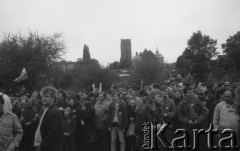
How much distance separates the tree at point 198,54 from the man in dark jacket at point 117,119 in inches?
2297

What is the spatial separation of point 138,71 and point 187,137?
8054 cm

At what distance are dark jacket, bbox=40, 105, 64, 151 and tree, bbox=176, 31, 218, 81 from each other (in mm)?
64195

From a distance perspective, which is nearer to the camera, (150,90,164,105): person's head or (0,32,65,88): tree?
(150,90,164,105): person's head

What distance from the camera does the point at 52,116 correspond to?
6840 millimetres

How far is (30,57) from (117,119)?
88.6ft

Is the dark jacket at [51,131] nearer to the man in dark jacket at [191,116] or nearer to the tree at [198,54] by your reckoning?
the man in dark jacket at [191,116]

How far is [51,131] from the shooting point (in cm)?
675

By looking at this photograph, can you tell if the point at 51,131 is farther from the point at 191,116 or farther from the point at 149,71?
the point at 149,71

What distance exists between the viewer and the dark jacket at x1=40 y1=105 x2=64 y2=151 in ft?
21.9

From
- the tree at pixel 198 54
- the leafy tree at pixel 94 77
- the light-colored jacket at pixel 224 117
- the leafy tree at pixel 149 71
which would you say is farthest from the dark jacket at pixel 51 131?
the leafy tree at pixel 149 71

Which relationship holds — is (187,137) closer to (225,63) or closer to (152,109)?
(152,109)

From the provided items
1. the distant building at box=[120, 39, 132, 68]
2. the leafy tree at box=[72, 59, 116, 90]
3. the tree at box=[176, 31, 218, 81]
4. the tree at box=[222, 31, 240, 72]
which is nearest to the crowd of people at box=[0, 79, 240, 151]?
the tree at box=[222, 31, 240, 72]

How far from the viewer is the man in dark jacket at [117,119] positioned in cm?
1243

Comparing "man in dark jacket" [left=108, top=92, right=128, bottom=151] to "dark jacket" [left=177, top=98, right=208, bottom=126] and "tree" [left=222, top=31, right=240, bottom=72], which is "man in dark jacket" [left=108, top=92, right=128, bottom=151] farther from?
"tree" [left=222, top=31, right=240, bottom=72]
